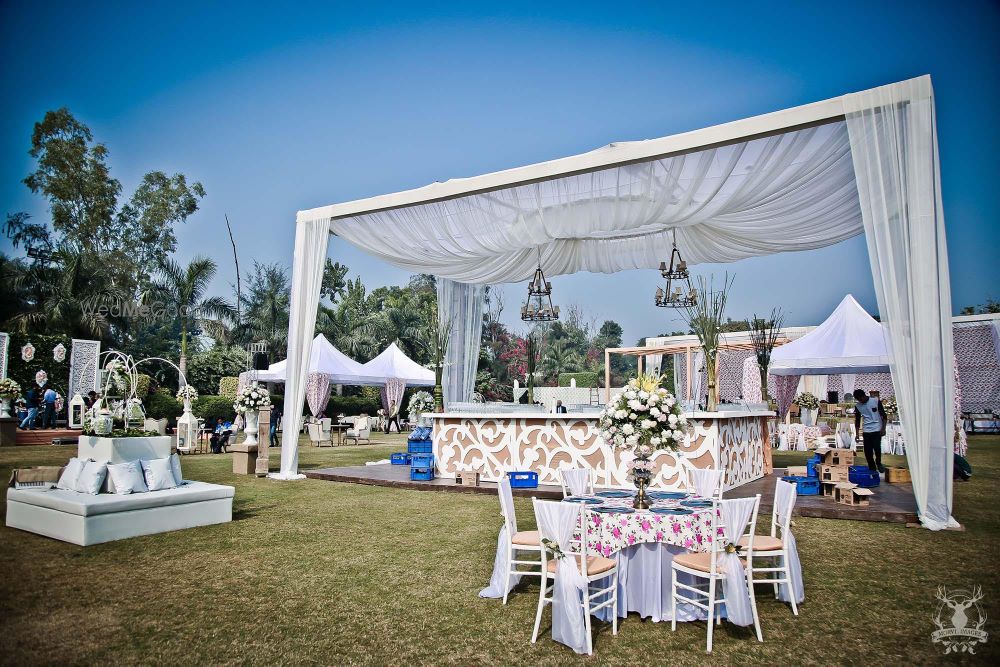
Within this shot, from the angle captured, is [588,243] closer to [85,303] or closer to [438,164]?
[438,164]

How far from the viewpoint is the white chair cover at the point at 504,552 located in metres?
4.27

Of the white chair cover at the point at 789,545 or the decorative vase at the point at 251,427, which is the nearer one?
the white chair cover at the point at 789,545

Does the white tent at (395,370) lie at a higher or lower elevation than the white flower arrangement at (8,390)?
higher

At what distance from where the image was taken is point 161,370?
24.6m

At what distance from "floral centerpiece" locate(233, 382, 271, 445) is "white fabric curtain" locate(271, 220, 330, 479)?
1030mm

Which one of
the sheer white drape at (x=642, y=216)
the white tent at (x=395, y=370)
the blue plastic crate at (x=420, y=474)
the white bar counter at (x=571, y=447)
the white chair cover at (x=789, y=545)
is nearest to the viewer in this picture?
the white chair cover at (x=789, y=545)

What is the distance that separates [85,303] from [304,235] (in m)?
16.5

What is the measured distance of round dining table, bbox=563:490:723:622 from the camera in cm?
396

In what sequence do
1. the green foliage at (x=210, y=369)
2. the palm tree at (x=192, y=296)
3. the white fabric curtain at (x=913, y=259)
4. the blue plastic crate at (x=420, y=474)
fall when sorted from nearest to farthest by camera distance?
1. the white fabric curtain at (x=913, y=259)
2. the blue plastic crate at (x=420, y=474)
3. the palm tree at (x=192, y=296)
4. the green foliage at (x=210, y=369)

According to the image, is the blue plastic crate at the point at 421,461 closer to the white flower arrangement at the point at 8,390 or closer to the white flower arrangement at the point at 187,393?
the white flower arrangement at the point at 187,393

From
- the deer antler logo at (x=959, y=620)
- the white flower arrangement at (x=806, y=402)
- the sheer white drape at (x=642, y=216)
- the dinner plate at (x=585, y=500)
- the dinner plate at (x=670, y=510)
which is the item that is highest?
the sheer white drape at (x=642, y=216)

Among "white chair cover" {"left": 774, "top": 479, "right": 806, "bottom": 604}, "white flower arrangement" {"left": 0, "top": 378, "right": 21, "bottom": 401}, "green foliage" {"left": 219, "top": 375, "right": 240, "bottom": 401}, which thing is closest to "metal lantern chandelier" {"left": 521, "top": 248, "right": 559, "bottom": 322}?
"white chair cover" {"left": 774, "top": 479, "right": 806, "bottom": 604}

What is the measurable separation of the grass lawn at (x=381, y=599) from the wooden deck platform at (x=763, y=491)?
0.24 meters

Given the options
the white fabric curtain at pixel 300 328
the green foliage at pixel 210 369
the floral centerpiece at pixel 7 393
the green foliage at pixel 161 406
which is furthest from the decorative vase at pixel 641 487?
the green foliage at pixel 210 369
